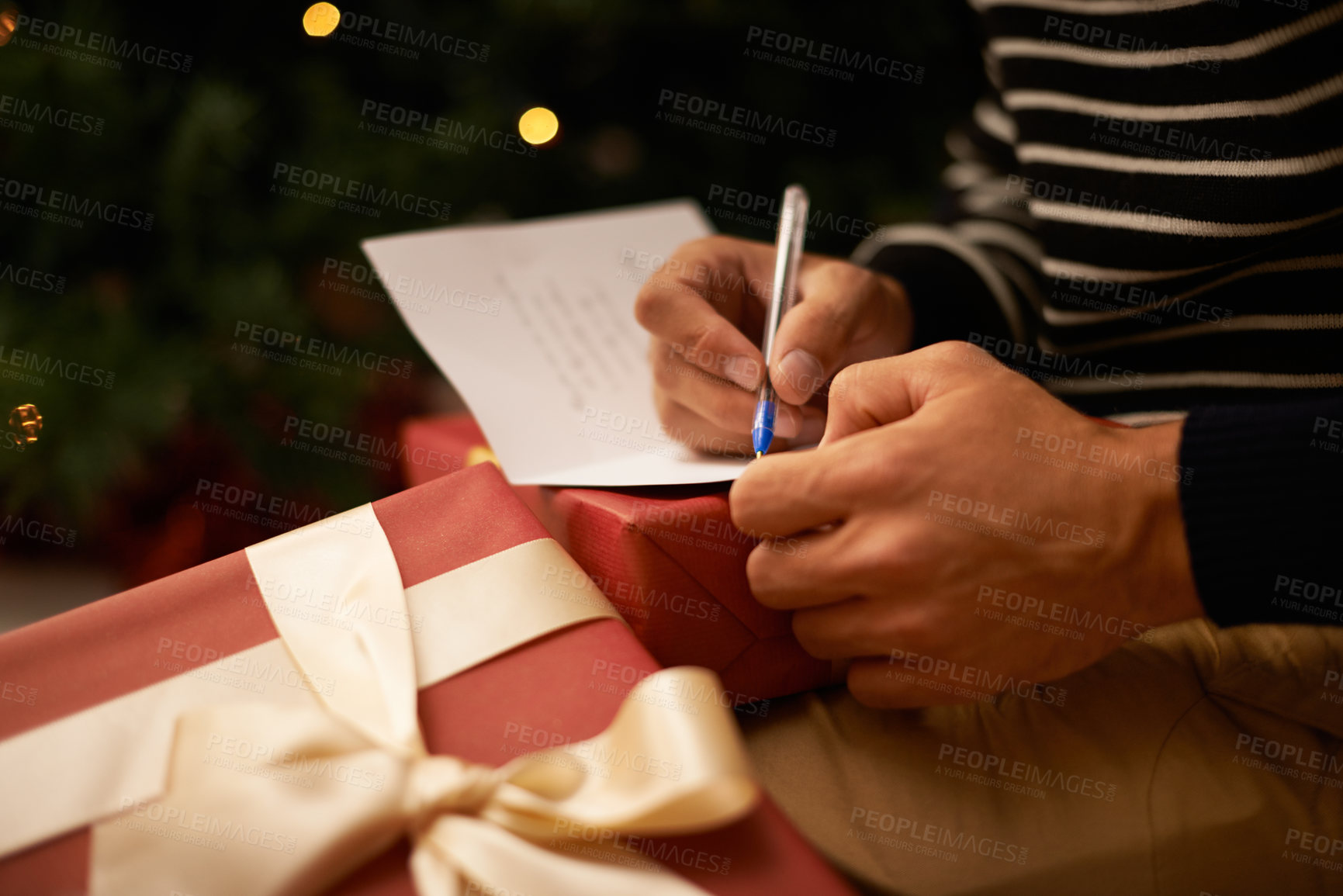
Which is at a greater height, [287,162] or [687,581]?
[287,162]

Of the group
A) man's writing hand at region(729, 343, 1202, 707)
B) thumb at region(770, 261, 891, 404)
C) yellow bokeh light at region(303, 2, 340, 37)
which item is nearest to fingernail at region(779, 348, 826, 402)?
thumb at region(770, 261, 891, 404)

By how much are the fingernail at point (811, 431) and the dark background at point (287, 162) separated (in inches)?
21.6

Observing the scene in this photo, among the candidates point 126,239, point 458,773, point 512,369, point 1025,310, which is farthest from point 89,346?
point 1025,310

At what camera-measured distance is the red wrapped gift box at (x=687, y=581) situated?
0.48 meters

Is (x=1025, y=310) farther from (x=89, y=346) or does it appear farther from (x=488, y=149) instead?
(x=89, y=346)

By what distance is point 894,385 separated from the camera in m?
0.50

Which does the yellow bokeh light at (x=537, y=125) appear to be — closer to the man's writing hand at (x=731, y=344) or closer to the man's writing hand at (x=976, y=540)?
the man's writing hand at (x=731, y=344)

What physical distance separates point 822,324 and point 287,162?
26.8 inches

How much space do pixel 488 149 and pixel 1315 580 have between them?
890 millimetres

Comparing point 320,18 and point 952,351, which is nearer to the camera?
point 952,351

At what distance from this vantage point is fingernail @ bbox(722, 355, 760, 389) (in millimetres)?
579

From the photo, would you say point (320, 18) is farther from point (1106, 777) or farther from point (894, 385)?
point (1106, 777)

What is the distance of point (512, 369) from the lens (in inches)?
26.5

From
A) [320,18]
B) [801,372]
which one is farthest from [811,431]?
[320,18]
